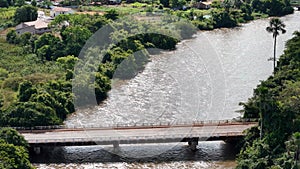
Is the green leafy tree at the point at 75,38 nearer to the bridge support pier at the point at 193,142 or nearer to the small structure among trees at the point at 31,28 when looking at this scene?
the small structure among trees at the point at 31,28

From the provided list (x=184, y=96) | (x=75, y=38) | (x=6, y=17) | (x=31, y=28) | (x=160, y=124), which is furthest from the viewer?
(x=6, y=17)

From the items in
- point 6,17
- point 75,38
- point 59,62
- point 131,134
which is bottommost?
point 131,134

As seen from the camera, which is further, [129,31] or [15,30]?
[15,30]

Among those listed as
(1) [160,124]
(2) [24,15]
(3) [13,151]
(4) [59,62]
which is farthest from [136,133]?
(2) [24,15]

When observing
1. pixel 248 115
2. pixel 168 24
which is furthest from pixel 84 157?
pixel 168 24

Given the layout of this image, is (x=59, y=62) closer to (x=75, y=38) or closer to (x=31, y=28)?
(x=75, y=38)

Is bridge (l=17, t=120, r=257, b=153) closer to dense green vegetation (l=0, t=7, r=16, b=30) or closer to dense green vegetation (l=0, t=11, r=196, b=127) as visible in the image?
dense green vegetation (l=0, t=11, r=196, b=127)

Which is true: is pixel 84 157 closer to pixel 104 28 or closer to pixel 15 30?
pixel 104 28
